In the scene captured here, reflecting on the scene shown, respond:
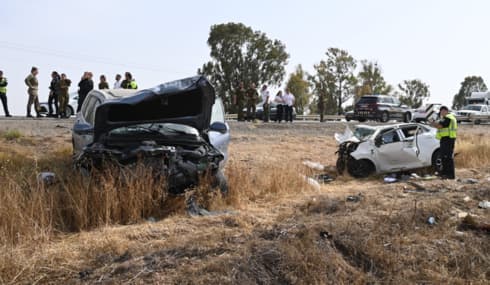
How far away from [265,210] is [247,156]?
6.66m

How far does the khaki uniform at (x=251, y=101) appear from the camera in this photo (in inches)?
908

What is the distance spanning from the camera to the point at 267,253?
5.45m

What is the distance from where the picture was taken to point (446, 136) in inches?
446

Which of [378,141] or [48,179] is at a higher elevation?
[378,141]

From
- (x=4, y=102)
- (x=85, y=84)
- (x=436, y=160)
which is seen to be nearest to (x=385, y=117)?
(x=436, y=160)

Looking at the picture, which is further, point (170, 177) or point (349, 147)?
point (349, 147)

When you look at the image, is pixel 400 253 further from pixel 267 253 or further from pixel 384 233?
pixel 267 253

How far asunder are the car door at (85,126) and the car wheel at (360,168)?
691 centimetres

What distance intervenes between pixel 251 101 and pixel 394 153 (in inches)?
439

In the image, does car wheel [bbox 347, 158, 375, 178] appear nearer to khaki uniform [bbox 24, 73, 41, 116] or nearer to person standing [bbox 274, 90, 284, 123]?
person standing [bbox 274, 90, 284, 123]

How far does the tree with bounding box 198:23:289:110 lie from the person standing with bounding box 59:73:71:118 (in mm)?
36989

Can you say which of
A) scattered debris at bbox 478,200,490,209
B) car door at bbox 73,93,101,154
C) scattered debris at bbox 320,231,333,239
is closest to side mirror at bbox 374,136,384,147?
scattered debris at bbox 478,200,490,209

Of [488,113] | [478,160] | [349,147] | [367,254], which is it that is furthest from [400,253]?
[488,113]

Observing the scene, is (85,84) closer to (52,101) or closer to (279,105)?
(52,101)
